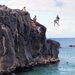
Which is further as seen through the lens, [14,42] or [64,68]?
[64,68]

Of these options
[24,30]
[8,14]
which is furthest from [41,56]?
[8,14]

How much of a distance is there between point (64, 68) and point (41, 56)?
7.31 m

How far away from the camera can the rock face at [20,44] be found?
72250 mm

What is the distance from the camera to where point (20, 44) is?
275 ft

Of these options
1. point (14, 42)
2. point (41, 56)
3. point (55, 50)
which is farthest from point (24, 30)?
point (55, 50)

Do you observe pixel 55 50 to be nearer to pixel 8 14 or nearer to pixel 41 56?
pixel 41 56

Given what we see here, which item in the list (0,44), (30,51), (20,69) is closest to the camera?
(0,44)

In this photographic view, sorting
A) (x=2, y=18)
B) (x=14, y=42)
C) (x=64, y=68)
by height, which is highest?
(x=2, y=18)

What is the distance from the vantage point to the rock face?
7225 centimetres

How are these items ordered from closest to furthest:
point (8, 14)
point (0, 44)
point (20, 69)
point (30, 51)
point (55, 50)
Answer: point (0, 44) → point (8, 14) → point (20, 69) → point (30, 51) → point (55, 50)

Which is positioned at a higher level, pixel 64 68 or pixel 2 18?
pixel 2 18

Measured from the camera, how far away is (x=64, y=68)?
9406 cm

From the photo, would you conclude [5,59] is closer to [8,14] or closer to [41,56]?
[8,14]

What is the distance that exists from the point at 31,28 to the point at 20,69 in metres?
14.8
